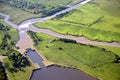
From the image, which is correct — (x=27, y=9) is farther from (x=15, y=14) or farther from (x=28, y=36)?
(x=28, y=36)

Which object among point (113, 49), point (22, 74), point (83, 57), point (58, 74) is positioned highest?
point (113, 49)

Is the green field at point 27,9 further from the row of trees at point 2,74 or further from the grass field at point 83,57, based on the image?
the row of trees at point 2,74

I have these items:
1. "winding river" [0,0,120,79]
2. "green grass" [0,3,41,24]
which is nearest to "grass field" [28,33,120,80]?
"winding river" [0,0,120,79]

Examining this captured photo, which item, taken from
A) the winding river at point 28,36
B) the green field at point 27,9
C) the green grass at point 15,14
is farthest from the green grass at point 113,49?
the green grass at point 15,14

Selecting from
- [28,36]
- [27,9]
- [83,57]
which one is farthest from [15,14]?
[83,57]

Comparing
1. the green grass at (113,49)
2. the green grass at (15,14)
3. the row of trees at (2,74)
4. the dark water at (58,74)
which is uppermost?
the green grass at (15,14)

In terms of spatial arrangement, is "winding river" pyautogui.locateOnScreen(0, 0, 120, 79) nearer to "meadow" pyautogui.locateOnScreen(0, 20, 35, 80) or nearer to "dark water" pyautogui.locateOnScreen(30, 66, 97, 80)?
"meadow" pyautogui.locateOnScreen(0, 20, 35, 80)

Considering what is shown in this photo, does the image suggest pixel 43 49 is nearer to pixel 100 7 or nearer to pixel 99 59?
pixel 99 59

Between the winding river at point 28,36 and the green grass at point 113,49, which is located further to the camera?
the winding river at point 28,36
